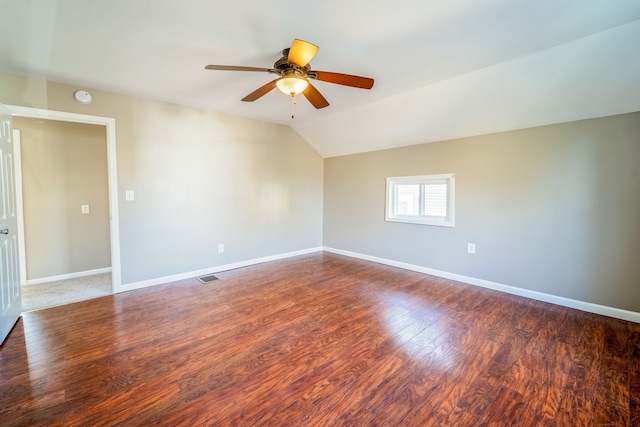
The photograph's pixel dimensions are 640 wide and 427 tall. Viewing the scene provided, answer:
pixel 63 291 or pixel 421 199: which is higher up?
pixel 421 199

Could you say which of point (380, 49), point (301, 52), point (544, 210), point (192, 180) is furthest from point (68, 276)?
point (544, 210)

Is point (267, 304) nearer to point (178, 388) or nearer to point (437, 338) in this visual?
point (178, 388)

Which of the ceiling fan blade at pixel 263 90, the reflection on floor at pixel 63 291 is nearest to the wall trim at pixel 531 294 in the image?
the ceiling fan blade at pixel 263 90

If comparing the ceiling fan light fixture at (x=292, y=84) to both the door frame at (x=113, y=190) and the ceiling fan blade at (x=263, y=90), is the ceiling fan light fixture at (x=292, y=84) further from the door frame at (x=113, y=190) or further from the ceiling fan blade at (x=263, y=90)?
the door frame at (x=113, y=190)

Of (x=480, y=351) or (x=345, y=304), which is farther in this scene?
(x=345, y=304)

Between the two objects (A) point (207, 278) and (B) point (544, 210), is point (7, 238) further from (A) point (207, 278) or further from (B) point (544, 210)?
(B) point (544, 210)

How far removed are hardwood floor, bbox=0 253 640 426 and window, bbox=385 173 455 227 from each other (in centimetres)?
132

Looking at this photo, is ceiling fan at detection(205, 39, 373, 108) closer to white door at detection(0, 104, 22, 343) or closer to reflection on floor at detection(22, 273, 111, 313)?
white door at detection(0, 104, 22, 343)

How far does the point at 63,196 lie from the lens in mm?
3791

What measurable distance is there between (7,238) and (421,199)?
4783 millimetres

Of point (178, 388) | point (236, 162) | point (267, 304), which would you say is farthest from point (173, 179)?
point (178, 388)

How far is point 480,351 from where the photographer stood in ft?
6.88

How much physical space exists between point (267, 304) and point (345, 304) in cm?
87

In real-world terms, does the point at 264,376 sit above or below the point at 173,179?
below
